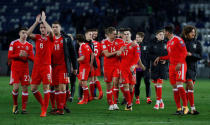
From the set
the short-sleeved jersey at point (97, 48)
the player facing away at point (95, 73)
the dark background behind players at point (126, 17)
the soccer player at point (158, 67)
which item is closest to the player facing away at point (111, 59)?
the soccer player at point (158, 67)

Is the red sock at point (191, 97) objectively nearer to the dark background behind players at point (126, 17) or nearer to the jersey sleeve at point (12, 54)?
the jersey sleeve at point (12, 54)

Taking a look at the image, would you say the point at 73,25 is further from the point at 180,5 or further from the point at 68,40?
the point at 68,40

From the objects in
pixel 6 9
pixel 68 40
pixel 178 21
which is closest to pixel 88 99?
pixel 68 40

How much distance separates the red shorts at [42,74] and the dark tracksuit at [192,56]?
3.21 meters

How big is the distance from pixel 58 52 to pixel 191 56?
306cm

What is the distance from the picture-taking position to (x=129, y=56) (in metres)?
11.8

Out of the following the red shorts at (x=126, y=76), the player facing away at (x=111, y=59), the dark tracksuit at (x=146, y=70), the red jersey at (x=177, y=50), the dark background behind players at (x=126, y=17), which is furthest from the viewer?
the dark background behind players at (x=126, y=17)

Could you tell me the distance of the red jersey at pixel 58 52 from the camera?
10.8 m

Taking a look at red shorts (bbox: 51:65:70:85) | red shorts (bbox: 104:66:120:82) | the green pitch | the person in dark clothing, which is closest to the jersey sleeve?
red shorts (bbox: 51:65:70:85)

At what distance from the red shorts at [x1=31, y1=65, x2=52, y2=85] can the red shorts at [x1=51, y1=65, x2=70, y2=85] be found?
1.37ft

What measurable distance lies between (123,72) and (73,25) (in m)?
24.8

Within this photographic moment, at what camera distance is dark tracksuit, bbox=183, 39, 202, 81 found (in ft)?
36.4

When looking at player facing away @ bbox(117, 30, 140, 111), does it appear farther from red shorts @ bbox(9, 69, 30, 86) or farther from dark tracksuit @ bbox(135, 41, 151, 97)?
red shorts @ bbox(9, 69, 30, 86)

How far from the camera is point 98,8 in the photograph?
3728cm
